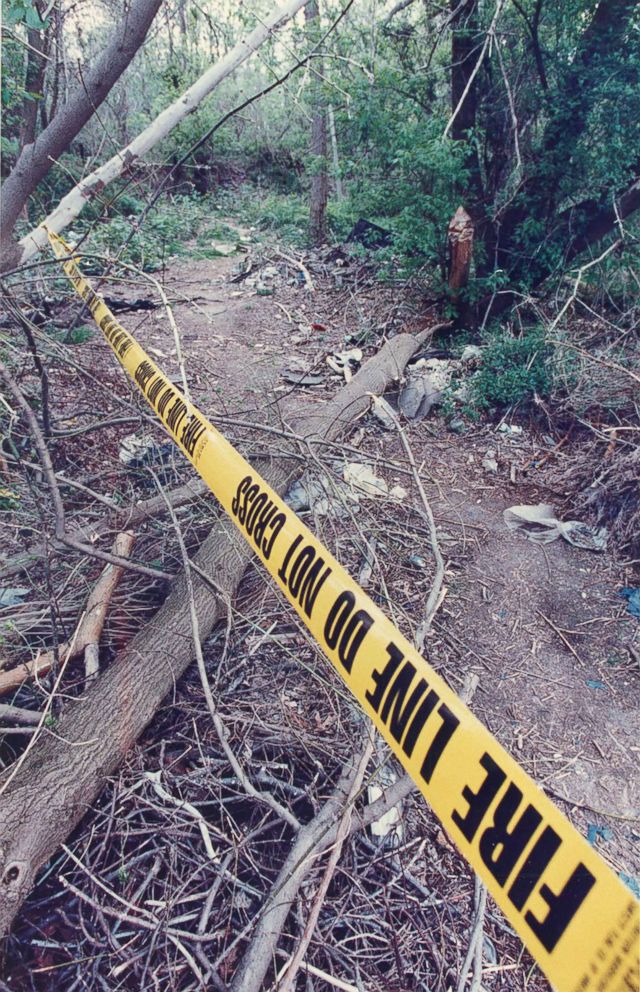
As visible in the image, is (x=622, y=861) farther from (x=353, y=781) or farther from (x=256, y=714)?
(x=256, y=714)

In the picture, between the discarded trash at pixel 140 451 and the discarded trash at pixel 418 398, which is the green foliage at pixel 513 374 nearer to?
the discarded trash at pixel 418 398

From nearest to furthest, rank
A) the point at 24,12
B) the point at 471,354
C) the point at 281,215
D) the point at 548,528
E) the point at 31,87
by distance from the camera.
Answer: the point at 24,12 → the point at 548,528 → the point at 471,354 → the point at 31,87 → the point at 281,215

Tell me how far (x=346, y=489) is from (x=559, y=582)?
1398 millimetres

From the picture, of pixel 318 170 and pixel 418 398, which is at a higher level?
pixel 318 170

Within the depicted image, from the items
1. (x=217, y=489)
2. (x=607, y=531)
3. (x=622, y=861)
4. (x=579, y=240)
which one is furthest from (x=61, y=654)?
(x=579, y=240)

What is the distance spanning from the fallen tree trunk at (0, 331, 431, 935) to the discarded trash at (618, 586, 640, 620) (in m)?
2.15

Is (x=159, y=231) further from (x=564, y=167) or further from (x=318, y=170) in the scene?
(x=564, y=167)

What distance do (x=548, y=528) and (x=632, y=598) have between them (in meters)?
0.67

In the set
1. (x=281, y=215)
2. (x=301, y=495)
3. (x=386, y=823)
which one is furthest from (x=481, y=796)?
(x=281, y=215)

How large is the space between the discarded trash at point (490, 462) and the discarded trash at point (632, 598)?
1369 mm

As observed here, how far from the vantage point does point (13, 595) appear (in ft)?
8.27

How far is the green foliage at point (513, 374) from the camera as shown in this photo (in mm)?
4688

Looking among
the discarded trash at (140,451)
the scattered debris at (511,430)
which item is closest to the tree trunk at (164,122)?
the discarded trash at (140,451)

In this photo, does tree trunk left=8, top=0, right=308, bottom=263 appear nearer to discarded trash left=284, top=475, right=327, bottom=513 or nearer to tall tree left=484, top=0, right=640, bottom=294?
tall tree left=484, top=0, right=640, bottom=294
